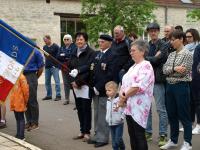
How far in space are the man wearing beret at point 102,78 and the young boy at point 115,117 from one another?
73cm

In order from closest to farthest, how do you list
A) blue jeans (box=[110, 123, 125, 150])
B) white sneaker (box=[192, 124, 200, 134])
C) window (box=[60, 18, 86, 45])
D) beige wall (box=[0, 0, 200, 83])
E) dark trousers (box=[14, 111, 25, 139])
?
blue jeans (box=[110, 123, 125, 150])
dark trousers (box=[14, 111, 25, 139])
white sneaker (box=[192, 124, 200, 134])
beige wall (box=[0, 0, 200, 83])
window (box=[60, 18, 86, 45])

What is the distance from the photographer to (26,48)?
823 centimetres

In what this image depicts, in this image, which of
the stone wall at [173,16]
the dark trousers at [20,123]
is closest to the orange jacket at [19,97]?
the dark trousers at [20,123]

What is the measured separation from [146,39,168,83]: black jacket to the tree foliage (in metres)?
12.2

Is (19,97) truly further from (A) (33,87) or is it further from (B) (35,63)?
(B) (35,63)

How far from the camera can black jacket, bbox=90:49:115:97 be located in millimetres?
8148

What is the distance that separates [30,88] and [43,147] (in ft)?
6.12

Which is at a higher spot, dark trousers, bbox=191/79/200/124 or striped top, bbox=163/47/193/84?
striped top, bbox=163/47/193/84

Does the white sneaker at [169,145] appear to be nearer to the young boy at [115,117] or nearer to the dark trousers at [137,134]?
the young boy at [115,117]

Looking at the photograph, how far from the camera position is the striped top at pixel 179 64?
7.45 meters

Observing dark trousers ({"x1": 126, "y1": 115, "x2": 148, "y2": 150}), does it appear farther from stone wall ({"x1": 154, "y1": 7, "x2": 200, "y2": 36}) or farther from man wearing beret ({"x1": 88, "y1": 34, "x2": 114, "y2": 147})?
stone wall ({"x1": 154, "y1": 7, "x2": 200, "y2": 36})

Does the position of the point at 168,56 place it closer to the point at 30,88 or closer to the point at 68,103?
the point at 30,88

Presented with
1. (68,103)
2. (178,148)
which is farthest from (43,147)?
(68,103)

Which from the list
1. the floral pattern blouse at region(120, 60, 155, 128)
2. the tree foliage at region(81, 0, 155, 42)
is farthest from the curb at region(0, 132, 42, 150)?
the tree foliage at region(81, 0, 155, 42)
